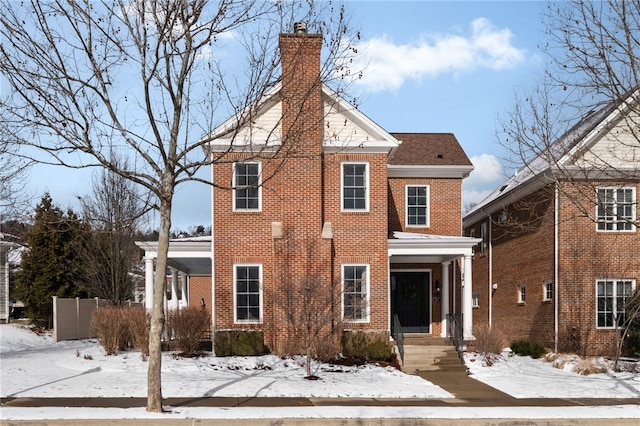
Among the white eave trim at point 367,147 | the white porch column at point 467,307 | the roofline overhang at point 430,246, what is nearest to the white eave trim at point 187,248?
the white eave trim at point 367,147

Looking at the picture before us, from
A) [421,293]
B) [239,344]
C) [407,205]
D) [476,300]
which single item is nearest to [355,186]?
[407,205]

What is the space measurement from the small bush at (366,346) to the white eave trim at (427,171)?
6.79 m

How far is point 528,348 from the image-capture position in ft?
72.9

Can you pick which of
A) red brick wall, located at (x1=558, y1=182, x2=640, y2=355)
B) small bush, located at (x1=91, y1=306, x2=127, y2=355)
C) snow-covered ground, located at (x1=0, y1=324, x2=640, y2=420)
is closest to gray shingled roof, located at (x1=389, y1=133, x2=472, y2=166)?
red brick wall, located at (x1=558, y1=182, x2=640, y2=355)

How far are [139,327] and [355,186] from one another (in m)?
7.62

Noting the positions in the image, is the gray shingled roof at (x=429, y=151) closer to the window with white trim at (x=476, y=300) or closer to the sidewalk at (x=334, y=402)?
the window with white trim at (x=476, y=300)

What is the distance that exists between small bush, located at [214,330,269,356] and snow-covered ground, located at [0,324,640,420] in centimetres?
69

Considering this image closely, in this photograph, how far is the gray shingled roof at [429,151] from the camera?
24.5m

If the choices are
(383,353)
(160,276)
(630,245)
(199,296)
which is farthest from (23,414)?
(199,296)

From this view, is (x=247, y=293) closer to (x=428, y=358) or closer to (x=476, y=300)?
(x=428, y=358)

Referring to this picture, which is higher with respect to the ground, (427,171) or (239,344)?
(427,171)

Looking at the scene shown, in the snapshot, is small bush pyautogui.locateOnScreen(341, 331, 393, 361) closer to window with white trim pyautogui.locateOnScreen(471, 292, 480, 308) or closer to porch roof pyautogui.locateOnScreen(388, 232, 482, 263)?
porch roof pyautogui.locateOnScreen(388, 232, 482, 263)

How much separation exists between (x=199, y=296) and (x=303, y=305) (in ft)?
68.2

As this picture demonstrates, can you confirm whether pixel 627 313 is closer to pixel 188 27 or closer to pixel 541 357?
pixel 541 357
